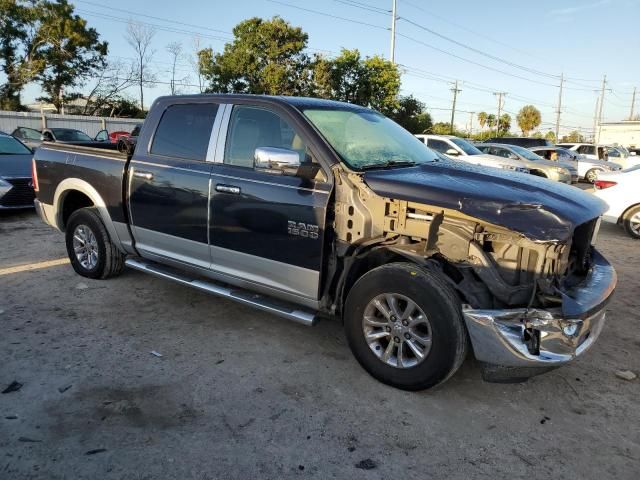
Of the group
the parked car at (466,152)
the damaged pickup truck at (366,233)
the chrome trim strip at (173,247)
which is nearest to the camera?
the damaged pickup truck at (366,233)

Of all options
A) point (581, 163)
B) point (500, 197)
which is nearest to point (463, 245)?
point (500, 197)

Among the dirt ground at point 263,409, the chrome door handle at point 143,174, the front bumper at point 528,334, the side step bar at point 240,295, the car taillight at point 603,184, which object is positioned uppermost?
the chrome door handle at point 143,174

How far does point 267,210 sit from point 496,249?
5.44ft

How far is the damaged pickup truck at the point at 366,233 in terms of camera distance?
3.02m

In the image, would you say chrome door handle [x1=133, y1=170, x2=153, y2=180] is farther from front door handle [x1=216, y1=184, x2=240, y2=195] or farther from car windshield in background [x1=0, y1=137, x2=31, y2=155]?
car windshield in background [x1=0, y1=137, x2=31, y2=155]

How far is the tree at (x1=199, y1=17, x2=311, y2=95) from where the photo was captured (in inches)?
1341

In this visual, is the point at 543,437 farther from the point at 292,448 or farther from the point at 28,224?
the point at 28,224

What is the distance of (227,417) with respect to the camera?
306 cm

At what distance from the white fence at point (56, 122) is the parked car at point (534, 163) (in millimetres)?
20397

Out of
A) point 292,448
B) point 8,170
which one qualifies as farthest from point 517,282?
point 8,170

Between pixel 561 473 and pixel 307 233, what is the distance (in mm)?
2096

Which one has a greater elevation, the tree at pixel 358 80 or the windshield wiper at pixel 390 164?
the tree at pixel 358 80

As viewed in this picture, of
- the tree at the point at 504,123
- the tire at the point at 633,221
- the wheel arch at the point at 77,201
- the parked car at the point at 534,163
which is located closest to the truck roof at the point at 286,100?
the wheel arch at the point at 77,201

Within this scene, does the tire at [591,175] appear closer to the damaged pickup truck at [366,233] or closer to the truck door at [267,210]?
the damaged pickup truck at [366,233]
